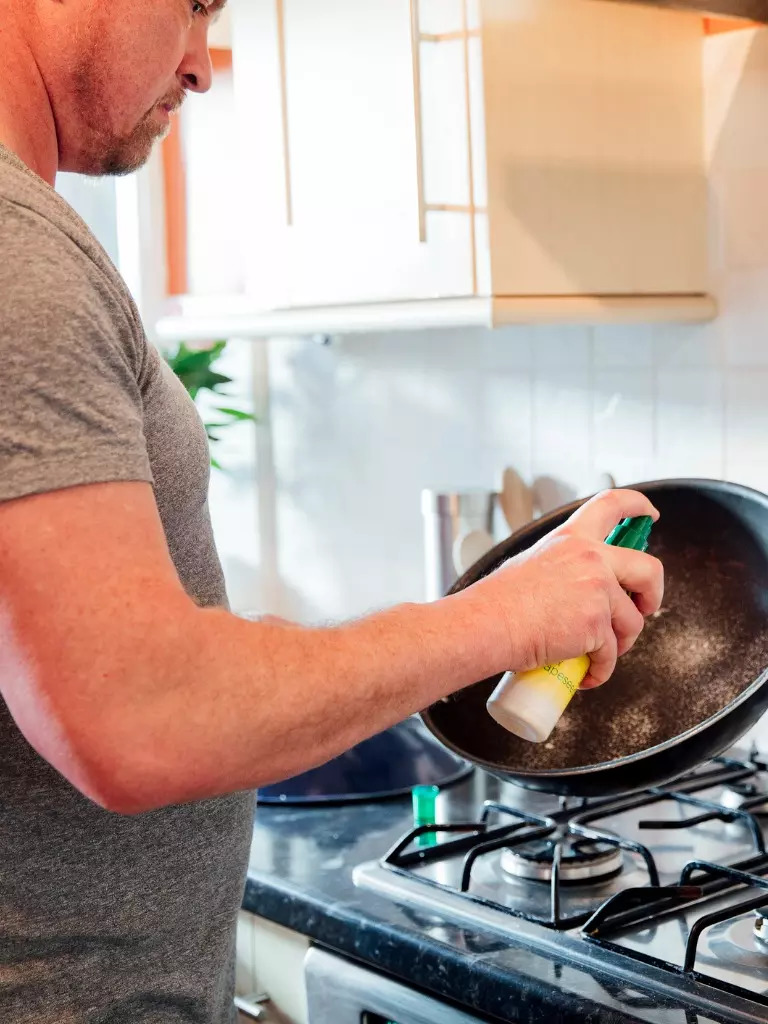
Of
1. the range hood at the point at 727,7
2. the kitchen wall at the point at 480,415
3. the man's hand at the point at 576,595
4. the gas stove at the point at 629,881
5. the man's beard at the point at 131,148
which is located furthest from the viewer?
the kitchen wall at the point at 480,415

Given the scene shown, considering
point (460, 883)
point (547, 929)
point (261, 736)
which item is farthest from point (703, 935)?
point (261, 736)

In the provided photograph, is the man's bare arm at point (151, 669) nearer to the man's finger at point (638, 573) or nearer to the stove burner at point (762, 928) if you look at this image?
the man's finger at point (638, 573)

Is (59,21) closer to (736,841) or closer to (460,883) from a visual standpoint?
(460,883)

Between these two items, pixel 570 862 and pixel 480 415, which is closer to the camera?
pixel 570 862

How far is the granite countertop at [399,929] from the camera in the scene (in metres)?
1.06

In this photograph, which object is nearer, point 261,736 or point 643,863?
point 261,736

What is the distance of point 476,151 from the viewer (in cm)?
145

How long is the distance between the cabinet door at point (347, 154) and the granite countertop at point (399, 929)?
602 millimetres


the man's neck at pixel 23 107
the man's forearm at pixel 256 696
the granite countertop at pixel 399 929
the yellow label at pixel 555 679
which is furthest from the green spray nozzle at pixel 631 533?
the man's neck at pixel 23 107

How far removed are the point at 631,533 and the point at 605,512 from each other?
0.18 feet

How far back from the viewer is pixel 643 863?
1363 mm

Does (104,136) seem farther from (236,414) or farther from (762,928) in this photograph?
(236,414)

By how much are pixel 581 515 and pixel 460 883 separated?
490 millimetres

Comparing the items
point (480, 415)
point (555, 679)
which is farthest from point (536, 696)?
point (480, 415)
